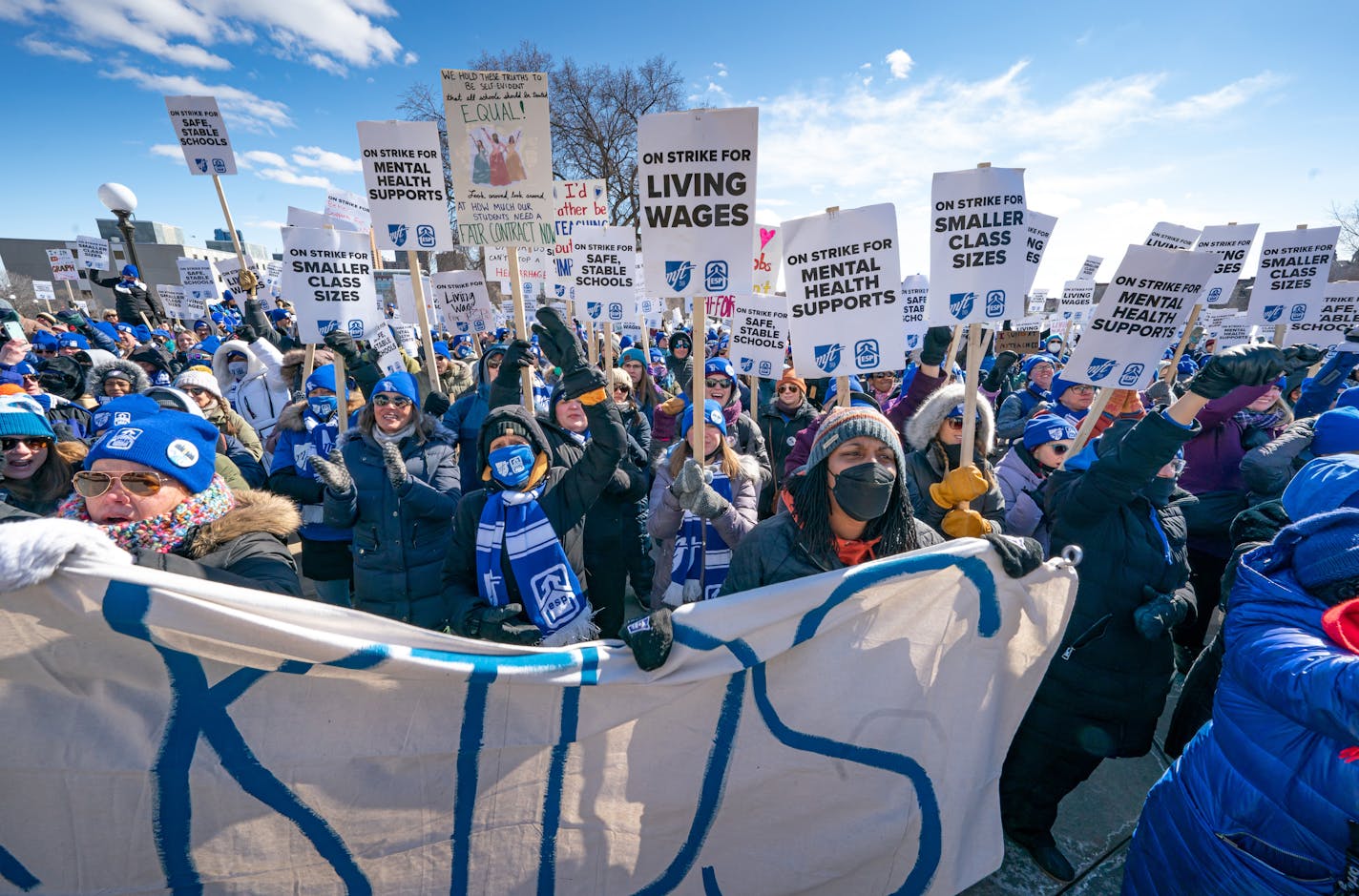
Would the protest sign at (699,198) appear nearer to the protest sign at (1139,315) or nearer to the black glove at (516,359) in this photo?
the black glove at (516,359)

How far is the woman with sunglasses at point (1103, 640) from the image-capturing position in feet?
7.84

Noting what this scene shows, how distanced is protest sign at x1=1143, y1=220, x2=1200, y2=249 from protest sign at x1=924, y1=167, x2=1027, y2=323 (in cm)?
398

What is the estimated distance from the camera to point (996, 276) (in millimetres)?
3336

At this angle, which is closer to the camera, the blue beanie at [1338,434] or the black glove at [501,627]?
the black glove at [501,627]

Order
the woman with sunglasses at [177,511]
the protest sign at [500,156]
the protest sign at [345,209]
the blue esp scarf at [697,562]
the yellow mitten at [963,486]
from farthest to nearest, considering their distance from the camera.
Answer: the protest sign at [345,209] → the protest sign at [500,156] → the blue esp scarf at [697,562] → the yellow mitten at [963,486] → the woman with sunglasses at [177,511]

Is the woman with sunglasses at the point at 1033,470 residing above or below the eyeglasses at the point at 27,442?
below

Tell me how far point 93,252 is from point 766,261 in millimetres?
16088

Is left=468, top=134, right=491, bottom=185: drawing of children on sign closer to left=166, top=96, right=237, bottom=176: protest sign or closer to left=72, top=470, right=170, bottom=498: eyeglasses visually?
left=72, top=470, right=170, bottom=498: eyeglasses

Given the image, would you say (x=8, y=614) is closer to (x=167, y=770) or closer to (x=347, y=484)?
(x=167, y=770)

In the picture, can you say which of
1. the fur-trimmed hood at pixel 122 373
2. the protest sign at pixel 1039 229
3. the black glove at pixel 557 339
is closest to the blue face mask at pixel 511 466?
the black glove at pixel 557 339

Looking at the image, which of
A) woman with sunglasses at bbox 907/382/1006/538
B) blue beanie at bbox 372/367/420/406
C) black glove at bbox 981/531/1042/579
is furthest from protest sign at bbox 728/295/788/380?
black glove at bbox 981/531/1042/579

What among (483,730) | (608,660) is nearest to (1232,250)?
(608,660)

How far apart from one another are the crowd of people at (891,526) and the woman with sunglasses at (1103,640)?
1cm

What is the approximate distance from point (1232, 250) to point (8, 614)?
8.79m
